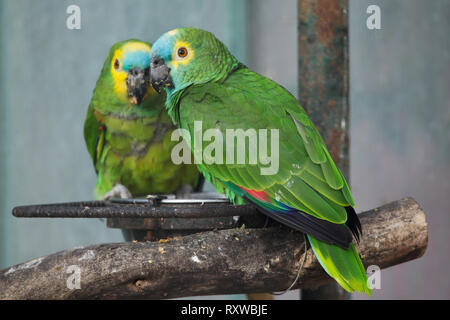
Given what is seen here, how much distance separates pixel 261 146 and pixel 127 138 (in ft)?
2.19

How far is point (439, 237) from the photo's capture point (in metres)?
2.07

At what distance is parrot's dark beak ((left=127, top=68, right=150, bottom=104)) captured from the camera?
1.51m

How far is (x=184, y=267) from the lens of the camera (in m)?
0.99

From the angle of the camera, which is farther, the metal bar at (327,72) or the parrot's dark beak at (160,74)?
the metal bar at (327,72)

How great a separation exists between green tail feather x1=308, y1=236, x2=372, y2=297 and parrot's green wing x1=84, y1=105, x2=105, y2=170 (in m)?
0.94

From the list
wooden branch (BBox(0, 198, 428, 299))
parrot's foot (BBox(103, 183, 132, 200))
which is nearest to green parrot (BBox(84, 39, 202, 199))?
parrot's foot (BBox(103, 183, 132, 200))

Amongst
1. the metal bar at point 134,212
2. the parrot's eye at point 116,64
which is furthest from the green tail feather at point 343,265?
the parrot's eye at point 116,64

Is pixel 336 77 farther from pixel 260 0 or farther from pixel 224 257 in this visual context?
pixel 260 0

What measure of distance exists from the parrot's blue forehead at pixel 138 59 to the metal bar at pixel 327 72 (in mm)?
484

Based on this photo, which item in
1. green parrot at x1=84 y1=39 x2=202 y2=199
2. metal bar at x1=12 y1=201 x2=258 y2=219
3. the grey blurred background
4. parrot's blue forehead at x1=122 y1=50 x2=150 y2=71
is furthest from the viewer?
the grey blurred background

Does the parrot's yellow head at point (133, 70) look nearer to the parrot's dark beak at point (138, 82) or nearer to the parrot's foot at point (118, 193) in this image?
the parrot's dark beak at point (138, 82)

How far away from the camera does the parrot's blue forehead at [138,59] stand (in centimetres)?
151

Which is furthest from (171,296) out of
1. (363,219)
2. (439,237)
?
(439,237)

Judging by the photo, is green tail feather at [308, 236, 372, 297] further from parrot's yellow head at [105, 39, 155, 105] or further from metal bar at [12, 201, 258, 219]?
parrot's yellow head at [105, 39, 155, 105]
